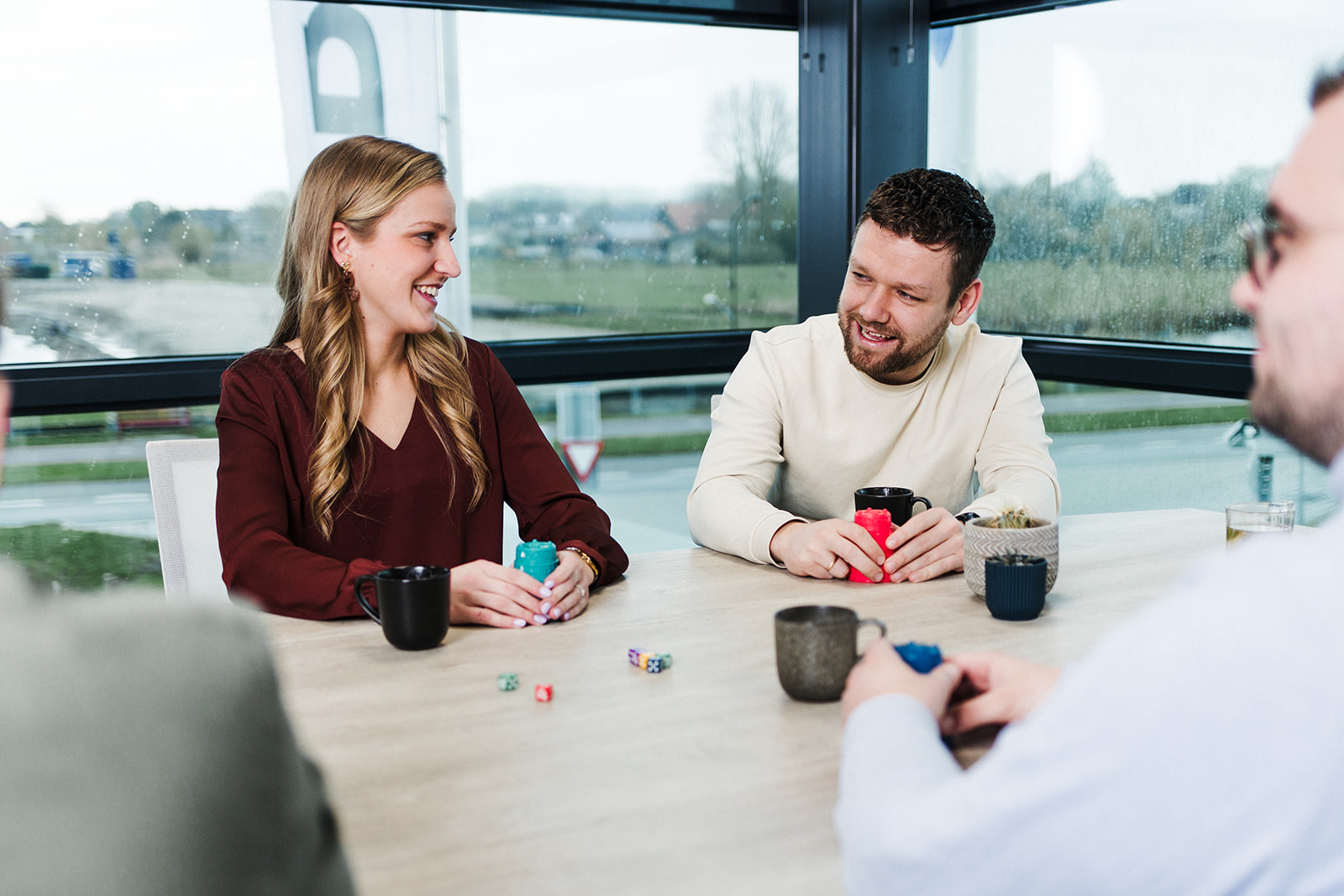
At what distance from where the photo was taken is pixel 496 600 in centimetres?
159

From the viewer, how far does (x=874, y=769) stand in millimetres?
846

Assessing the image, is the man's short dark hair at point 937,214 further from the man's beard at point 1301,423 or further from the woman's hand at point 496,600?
the man's beard at point 1301,423

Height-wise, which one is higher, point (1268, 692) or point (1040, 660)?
point (1268, 692)

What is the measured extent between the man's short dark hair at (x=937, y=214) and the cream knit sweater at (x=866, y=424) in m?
0.20

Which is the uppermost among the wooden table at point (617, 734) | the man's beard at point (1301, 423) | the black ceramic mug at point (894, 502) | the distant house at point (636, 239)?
the distant house at point (636, 239)

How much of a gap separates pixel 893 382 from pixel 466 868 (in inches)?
63.7

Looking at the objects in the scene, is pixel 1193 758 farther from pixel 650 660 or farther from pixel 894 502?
pixel 894 502

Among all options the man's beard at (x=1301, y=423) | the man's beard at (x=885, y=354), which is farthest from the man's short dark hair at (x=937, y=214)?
the man's beard at (x=1301, y=423)

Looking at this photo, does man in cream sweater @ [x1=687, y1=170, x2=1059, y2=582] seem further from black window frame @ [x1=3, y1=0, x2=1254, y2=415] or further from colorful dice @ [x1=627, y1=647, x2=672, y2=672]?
black window frame @ [x1=3, y1=0, x2=1254, y2=415]

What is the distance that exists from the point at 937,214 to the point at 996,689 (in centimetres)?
128

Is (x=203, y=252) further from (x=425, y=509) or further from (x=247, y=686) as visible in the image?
(x=247, y=686)

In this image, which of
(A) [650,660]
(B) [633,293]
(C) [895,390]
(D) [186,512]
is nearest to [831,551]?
(A) [650,660]

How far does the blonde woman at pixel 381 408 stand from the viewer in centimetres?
193

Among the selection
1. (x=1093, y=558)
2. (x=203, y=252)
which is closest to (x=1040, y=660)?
(x=1093, y=558)
